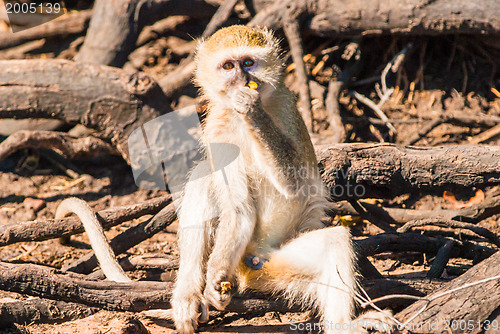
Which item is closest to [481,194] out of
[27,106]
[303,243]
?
[303,243]

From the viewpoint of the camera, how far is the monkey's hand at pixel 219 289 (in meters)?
3.11

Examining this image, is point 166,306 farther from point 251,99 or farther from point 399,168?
point 399,168

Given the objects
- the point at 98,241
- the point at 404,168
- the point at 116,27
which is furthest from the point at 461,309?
the point at 116,27

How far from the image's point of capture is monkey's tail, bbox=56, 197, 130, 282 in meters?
3.60

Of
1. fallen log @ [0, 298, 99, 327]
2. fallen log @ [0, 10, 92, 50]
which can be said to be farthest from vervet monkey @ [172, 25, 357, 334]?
fallen log @ [0, 10, 92, 50]

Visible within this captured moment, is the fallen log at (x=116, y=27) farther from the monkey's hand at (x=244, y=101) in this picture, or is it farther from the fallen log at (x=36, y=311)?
the monkey's hand at (x=244, y=101)

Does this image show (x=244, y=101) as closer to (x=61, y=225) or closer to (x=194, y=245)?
(x=194, y=245)

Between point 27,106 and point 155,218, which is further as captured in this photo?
point 27,106

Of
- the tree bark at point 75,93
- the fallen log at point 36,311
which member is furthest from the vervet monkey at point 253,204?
the tree bark at point 75,93

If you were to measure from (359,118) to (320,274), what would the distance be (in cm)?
296

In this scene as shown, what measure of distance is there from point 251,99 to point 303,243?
0.88 meters

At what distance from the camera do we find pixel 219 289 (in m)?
3.11

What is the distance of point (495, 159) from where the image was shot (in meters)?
3.94

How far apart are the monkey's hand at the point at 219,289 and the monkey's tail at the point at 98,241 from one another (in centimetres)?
66
